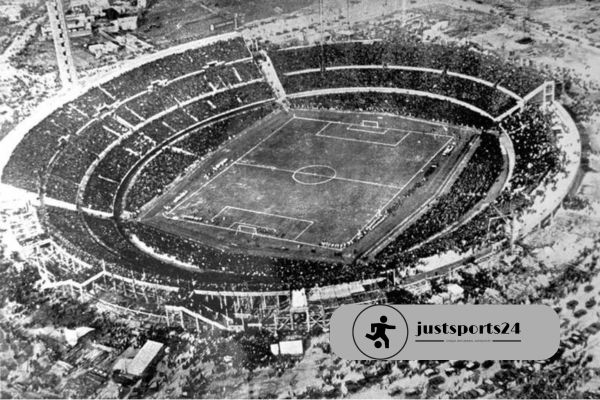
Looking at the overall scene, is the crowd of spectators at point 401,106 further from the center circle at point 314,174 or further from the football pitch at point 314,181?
the center circle at point 314,174

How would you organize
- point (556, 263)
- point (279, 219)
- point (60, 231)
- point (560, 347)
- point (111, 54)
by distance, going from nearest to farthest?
point (560, 347) < point (556, 263) < point (60, 231) < point (279, 219) < point (111, 54)

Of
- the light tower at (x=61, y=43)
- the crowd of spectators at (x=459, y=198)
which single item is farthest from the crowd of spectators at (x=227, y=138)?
the light tower at (x=61, y=43)

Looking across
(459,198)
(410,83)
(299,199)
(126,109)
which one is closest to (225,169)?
(299,199)

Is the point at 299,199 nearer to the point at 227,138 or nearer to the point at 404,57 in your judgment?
the point at 227,138

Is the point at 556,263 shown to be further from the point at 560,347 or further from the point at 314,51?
the point at 314,51

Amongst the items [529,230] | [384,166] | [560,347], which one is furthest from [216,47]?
[560,347]

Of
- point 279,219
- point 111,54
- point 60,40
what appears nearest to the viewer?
point 279,219

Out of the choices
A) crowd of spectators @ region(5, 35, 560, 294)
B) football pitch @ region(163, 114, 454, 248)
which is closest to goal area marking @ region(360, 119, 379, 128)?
football pitch @ region(163, 114, 454, 248)
